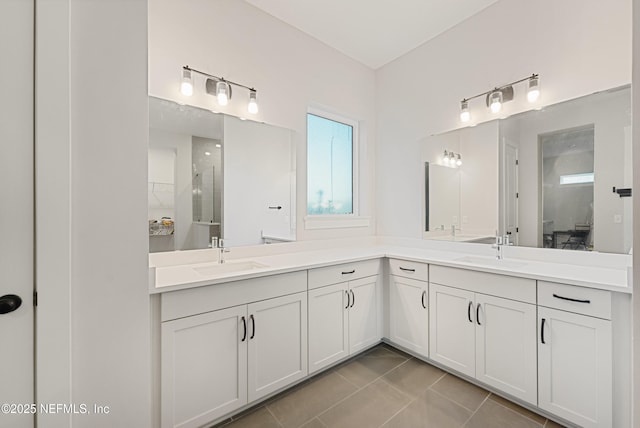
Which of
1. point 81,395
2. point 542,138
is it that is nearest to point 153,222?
point 81,395

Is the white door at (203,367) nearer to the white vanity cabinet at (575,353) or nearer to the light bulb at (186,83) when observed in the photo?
the light bulb at (186,83)

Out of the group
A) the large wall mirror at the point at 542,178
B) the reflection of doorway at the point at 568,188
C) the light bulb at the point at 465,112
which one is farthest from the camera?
the light bulb at the point at 465,112

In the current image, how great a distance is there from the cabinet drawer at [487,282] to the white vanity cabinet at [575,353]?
0.23 ft

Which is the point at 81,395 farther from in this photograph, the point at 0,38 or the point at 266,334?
the point at 0,38

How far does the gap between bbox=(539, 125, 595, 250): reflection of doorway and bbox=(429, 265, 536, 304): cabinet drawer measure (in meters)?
0.60

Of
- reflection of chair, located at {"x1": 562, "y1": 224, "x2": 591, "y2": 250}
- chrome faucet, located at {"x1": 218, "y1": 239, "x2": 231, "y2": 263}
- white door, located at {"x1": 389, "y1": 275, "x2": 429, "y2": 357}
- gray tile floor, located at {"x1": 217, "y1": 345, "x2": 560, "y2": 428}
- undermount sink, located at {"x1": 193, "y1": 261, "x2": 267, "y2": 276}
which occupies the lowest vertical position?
gray tile floor, located at {"x1": 217, "y1": 345, "x2": 560, "y2": 428}

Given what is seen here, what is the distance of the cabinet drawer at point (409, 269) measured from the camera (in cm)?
219

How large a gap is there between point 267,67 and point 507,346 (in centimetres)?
285

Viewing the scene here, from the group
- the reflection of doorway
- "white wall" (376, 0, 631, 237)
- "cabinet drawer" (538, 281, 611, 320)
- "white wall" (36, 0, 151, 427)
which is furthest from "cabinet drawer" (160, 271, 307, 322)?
the reflection of doorway

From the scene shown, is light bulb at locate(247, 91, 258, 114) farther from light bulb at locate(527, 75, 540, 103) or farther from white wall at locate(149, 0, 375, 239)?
light bulb at locate(527, 75, 540, 103)

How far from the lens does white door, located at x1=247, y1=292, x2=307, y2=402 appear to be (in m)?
1.66

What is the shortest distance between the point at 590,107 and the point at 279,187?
239 cm

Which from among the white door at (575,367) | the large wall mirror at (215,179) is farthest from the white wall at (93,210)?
the white door at (575,367)

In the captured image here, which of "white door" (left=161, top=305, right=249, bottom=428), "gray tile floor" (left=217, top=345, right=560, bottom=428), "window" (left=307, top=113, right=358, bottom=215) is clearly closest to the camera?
"white door" (left=161, top=305, right=249, bottom=428)
